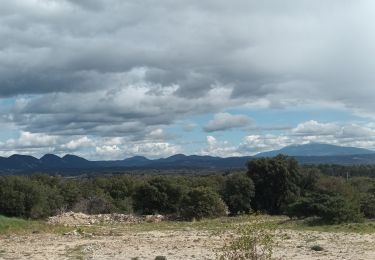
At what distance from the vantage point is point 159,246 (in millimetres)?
30297

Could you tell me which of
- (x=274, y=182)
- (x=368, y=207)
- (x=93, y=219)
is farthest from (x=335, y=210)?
(x=274, y=182)

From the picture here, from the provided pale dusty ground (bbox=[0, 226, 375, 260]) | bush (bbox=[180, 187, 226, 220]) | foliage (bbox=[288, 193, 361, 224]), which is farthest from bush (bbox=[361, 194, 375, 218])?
pale dusty ground (bbox=[0, 226, 375, 260])

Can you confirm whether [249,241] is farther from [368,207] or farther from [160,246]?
[368,207]

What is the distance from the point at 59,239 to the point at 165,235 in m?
6.99

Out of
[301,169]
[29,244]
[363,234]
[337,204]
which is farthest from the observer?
[301,169]

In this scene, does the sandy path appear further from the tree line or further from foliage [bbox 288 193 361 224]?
the tree line

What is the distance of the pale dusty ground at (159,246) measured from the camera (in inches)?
1005

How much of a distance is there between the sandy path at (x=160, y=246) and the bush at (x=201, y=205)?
20794 millimetres

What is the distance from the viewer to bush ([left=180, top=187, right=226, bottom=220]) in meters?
59.0

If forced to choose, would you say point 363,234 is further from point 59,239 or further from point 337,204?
point 59,239

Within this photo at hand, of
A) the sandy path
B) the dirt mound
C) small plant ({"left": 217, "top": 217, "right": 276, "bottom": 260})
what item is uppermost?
small plant ({"left": 217, "top": 217, "right": 276, "bottom": 260})

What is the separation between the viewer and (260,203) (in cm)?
7306

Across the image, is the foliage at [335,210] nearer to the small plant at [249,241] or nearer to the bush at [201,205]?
the bush at [201,205]

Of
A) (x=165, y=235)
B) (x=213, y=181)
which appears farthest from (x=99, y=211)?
(x=165, y=235)
